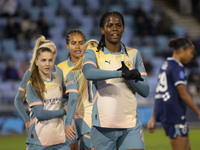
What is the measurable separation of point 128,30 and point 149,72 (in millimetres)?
3080

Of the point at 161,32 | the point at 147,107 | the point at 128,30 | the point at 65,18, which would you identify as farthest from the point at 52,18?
the point at 147,107

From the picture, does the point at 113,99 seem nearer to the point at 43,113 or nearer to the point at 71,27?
the point at 43,113

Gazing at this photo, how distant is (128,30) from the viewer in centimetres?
1775

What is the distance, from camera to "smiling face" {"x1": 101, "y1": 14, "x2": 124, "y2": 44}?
432cm

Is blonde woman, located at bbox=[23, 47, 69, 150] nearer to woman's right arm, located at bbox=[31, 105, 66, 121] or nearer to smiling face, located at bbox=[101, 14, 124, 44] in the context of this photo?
woman's right arm, located at bbox=[31, 105, 66, 121]

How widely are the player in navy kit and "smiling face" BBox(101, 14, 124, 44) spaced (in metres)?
2.16

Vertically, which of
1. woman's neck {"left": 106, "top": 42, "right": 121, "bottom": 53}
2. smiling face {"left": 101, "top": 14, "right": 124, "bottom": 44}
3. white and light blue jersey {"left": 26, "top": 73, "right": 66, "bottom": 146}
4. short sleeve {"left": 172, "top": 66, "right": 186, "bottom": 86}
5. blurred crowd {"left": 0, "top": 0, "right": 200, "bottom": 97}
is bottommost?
white and light blue jersey {"left": 26, "top": 73, "right": 66, "bottom": 146}

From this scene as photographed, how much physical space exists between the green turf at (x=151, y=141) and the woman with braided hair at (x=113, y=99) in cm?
574

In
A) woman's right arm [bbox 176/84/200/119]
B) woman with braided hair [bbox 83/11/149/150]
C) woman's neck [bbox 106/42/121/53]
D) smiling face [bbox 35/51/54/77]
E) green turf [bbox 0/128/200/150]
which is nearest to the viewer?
woman with braided hair [bbox 83/11/149/150]

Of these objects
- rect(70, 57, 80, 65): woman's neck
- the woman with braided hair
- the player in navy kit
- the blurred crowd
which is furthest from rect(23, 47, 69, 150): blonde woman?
the blurred crowd

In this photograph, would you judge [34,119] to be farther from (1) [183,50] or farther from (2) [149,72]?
(2) [149,72]

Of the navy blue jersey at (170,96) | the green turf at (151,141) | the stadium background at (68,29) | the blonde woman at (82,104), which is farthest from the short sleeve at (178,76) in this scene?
the stadium background at (68,29)

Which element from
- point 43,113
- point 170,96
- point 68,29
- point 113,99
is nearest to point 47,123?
point 43,113

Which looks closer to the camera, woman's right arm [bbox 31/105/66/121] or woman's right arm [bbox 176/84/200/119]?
woman's right arm [bbox 31/105/66/121]
